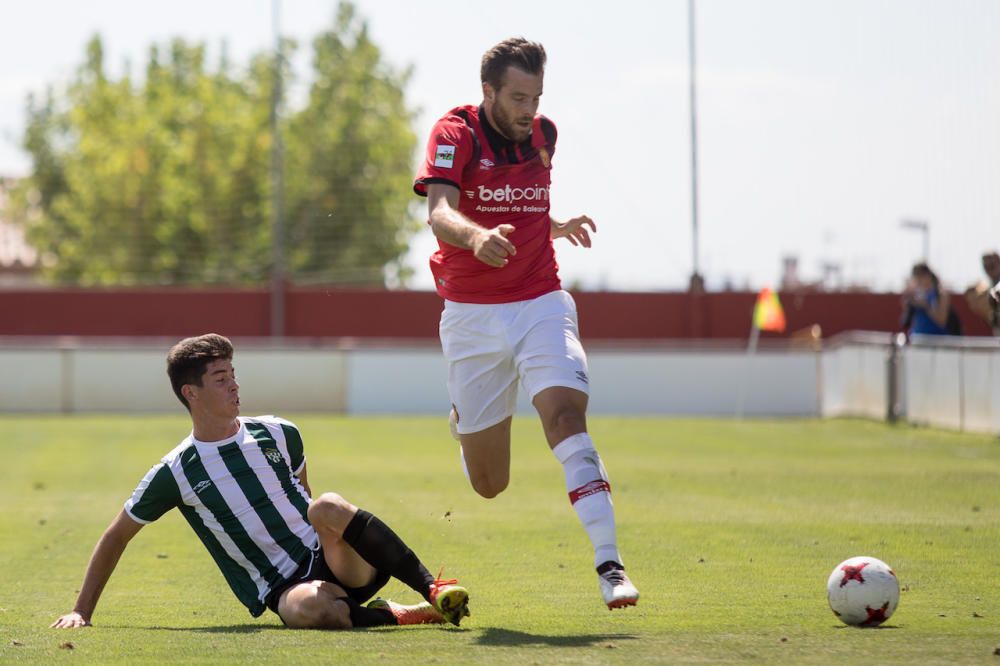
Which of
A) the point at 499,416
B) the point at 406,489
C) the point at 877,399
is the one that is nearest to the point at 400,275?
the point at 877,399

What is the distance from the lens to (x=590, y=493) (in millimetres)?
6512

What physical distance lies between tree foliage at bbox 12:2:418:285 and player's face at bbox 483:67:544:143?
1262 inches

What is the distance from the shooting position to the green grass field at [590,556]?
5.96 metres

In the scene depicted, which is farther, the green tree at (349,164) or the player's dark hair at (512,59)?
the green tree at (349,164)

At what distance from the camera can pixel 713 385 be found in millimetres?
29594

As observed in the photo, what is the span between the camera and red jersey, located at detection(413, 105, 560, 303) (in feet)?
23.5

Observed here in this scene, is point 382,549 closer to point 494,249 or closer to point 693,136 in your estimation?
point 494,249

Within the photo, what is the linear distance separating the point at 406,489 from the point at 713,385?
52.0 feet

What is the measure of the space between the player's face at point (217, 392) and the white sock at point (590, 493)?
52.7 inches

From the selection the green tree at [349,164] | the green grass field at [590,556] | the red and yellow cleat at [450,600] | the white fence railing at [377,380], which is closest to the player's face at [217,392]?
the green grass field at [590,556]

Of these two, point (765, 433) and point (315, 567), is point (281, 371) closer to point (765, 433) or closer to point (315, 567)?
point (765, 433)

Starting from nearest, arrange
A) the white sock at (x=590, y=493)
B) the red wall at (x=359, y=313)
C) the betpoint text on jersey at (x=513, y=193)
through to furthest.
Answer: the white sock at (x=590, y=493) < the betpoint text on jersey at (x=513, y=193) < the red wall at (x=359, y=313)

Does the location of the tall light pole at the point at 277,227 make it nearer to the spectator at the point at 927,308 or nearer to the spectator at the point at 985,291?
the spectator at the point at 927,308

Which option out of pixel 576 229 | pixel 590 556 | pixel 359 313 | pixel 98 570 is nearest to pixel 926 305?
pixel 590 556
